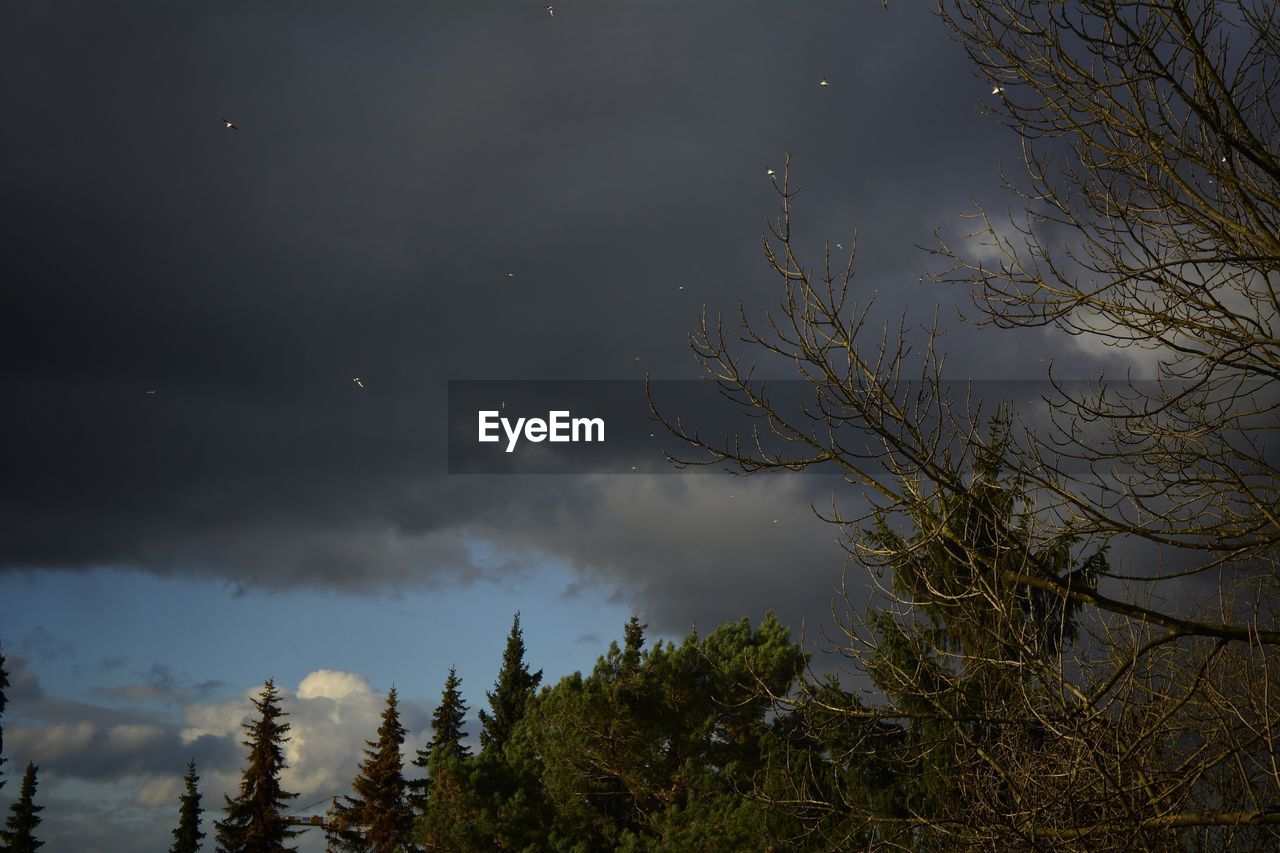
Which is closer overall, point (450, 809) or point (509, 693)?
point (450, 809)

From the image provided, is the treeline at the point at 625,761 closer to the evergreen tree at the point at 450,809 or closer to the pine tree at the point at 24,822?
the evergreen tree at the point at 450,809

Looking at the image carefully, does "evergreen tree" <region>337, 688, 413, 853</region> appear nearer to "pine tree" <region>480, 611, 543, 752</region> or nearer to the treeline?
"pine tree" <region>480, 611, 543, 752</region>

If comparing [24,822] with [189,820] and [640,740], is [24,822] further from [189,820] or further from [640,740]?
[640,740]

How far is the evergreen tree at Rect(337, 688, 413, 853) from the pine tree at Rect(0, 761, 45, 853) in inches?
424

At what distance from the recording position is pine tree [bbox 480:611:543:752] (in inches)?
1623

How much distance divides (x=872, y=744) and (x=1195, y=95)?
884cm

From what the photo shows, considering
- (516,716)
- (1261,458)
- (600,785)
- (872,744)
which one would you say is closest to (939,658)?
(1261,458)

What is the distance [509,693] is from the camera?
41875 mm

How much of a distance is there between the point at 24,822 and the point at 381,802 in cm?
1253

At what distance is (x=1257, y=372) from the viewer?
5.77m

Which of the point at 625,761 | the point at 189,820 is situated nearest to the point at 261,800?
the point at 189,820

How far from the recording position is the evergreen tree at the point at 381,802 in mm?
40844

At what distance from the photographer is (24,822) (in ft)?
132

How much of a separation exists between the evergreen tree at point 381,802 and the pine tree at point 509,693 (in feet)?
10.9
